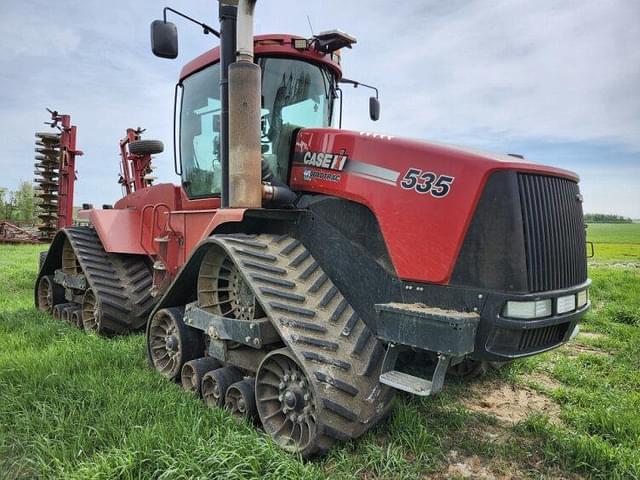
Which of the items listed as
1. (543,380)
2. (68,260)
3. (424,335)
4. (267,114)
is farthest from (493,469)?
(68,260)

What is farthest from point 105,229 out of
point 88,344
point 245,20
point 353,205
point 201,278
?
point 353,205

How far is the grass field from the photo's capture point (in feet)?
9.15

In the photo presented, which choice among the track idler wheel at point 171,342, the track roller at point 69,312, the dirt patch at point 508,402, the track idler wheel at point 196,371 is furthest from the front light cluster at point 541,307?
the track roller at point 69,312

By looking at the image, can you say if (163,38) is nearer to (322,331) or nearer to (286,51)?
(286,51)

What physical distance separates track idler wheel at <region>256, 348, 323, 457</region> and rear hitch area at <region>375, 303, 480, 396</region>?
0.47 m

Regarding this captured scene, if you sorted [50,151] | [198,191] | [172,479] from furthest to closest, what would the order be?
1. [50,151]
2. [198,191]
3. [172,479]

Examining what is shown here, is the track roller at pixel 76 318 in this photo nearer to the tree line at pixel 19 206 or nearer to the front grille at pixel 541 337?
the front grille at pixel 541 337

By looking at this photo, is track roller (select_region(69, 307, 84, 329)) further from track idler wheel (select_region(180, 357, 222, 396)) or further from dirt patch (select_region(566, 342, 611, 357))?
dirt patch (select_region(566, 342, 611, 357))

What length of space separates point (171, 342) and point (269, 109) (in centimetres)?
213

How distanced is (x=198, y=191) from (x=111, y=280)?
72.7 inches

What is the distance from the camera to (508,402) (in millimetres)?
4164

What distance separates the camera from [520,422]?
12.1ft

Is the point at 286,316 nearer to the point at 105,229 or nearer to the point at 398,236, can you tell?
the point at 398,236

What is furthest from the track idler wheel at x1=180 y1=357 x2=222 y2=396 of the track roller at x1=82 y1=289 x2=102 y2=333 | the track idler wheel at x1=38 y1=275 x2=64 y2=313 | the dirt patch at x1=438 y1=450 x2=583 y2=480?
the track idler wheel at x1=38 y1=275 x2=64 y2=313
